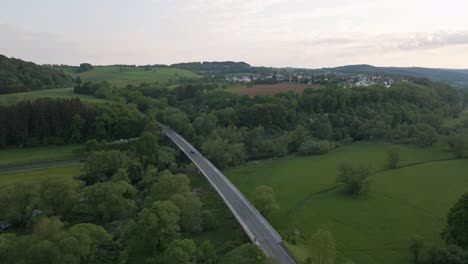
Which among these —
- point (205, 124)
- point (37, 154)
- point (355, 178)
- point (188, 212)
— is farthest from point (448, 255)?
point (37, 154)

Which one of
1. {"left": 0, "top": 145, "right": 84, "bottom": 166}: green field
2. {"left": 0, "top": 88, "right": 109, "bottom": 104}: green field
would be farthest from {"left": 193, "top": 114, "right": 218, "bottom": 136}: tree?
{"left": 0, "top": 88, "right": 109, "bottom": 104}: green field

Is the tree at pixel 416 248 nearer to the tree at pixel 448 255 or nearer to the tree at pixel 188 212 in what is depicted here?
the tree at pixel 448 255

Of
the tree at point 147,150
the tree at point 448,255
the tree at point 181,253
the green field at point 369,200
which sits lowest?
the green field at point 369,200

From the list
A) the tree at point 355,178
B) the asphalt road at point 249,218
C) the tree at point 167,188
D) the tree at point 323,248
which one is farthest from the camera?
the tree at point 355,178

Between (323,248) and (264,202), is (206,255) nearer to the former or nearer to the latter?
(323,248)

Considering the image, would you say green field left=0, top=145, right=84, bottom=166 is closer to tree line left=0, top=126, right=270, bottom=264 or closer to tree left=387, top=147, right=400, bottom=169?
tree line left=0, top=126, right=270, bottom=264

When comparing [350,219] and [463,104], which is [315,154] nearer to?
[350,219]

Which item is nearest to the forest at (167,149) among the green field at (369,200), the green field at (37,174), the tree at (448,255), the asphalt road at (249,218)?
the tree at (448,255)
